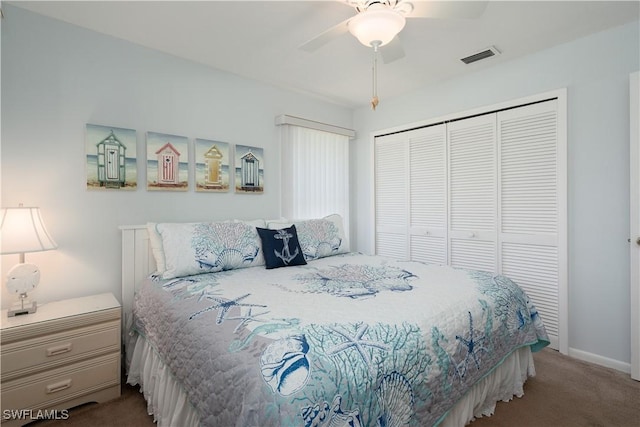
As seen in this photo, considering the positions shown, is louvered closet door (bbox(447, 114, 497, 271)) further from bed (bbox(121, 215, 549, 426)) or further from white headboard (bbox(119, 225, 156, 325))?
white headboard (bbox(119, 225, 156, 325))

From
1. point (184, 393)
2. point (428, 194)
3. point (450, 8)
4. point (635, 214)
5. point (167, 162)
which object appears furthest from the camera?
point (428, 194)

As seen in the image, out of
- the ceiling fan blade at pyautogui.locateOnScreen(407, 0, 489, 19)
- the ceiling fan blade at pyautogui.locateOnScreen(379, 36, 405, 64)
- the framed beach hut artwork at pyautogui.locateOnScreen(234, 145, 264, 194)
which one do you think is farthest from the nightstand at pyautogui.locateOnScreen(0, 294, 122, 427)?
the ceiling fan blade at pyautogui.locateOnScreen(407, 0, 489, 19)

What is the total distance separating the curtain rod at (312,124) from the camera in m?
3.29

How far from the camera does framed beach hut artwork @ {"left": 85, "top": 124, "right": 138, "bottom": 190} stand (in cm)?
224

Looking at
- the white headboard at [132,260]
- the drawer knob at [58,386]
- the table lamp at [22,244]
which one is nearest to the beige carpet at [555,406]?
the drawer knob at [58,386]

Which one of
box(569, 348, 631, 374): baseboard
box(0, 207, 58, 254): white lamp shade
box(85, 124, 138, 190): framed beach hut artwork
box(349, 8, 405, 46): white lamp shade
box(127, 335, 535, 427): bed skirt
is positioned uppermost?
box(349, 8, 405, 46): white lamp shade

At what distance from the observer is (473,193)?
121 inches

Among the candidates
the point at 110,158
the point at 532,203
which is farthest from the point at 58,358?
the point at 532,203

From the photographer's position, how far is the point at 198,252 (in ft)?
7.22

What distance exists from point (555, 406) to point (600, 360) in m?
A: 0.88

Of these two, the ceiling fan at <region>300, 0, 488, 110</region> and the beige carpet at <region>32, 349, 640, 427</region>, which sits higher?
the ceiling fan at <region>300, 0, 488, 110</region>

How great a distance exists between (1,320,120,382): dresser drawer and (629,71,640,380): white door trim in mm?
3413

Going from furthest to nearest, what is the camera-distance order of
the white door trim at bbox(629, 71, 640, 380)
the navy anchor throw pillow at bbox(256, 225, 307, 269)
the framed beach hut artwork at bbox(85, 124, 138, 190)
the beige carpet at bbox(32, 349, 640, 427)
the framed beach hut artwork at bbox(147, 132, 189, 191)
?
the framed beach hut artwork at bbox(147, 132, 189, 191) < the navy anchor throw pillow at bbox(256, 225, 307, 269) < the framed beach hut artwork at bbox(85, 124, 138, 190) < the white door trim at bbox(629, 71, 640, 380) < the beige carpet at bbox(32, 349, 640, 427)

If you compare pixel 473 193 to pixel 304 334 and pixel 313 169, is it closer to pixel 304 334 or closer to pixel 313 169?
pixel 313 169
